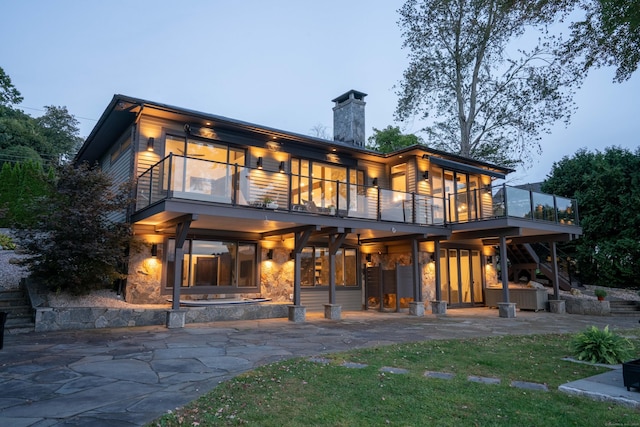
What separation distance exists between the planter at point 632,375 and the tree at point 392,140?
80.4 ft

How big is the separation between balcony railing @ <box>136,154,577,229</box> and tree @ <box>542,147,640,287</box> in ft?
9.93

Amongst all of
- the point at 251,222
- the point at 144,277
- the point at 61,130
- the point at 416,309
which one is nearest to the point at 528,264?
the point at 416,309

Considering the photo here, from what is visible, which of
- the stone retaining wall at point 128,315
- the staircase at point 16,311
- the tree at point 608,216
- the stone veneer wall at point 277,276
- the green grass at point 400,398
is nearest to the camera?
the green grass at point 400,398

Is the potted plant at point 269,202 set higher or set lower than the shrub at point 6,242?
higher

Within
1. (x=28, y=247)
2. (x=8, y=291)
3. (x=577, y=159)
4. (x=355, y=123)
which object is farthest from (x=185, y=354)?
(x=577, y=159)

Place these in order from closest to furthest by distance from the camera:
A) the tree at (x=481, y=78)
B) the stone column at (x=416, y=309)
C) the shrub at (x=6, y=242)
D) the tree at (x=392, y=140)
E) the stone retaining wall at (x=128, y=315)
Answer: the stone retaining wall at (x=128, y=315)
the stone column at (x=416, y=309)
the shrub at (x=6, y=242)
the tree at (x=481, y=78)
the tree at (x=392, y=140)

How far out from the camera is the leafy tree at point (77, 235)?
9.20 metres

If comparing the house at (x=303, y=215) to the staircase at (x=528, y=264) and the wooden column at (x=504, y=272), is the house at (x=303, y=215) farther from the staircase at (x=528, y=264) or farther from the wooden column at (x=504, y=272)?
the staircase at (x=528, y=264)

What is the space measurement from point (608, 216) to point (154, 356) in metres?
18.0

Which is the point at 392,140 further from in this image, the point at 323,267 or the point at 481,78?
the point at 323,267

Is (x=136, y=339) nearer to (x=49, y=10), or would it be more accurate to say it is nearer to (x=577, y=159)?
(x=577, y=159)

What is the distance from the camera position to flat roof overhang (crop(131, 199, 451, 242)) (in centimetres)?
951

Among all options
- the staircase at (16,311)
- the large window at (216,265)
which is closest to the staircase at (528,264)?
the large window at (216,265)

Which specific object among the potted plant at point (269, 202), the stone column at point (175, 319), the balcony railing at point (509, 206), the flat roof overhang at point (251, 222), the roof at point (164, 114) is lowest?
the stone column at point (175, 319)
